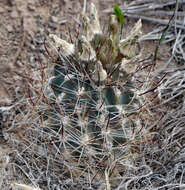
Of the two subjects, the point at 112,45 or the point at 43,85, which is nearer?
the point at 112,45

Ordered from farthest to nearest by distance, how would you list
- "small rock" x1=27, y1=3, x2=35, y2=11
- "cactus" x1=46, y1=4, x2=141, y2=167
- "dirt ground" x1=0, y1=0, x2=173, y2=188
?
"small rock" x1=27, y1=3, x2=35, y2=11
"dirt ground" x1=0, y1=0, x2=173, y2=188
"cactus" x1=46, y1=4, x2=141, y2=167

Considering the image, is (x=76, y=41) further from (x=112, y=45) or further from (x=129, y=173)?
(x=129, y=173)

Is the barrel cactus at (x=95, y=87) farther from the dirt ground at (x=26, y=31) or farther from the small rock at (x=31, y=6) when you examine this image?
the small rock at (x=31, y=6)

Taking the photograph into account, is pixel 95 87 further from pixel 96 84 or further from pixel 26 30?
pixel 26 30

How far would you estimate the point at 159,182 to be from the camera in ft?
4.46

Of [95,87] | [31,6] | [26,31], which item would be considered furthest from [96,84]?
[31,6]

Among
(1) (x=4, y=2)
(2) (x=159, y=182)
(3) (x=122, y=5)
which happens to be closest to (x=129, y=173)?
(2) (x=159, y=182)

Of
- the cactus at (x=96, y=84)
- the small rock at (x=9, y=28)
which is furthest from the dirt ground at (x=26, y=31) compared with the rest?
the cactus at (x=96, y=84)

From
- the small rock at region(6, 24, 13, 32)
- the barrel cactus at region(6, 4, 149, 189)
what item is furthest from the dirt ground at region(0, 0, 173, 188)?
the barrel cactus at region(6, 4, 149, 189)

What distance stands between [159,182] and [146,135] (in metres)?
0.23

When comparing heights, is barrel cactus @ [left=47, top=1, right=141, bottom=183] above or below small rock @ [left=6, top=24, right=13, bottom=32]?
below

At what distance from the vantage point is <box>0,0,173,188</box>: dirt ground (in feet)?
5.53

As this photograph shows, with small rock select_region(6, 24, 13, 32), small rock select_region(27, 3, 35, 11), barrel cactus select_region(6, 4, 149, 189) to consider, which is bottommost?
barrel cactus select_region(6, 4, 149, 189)

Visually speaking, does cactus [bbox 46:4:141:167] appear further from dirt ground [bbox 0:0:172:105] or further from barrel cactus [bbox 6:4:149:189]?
dirt ground [bbox 0:0:172:105]
